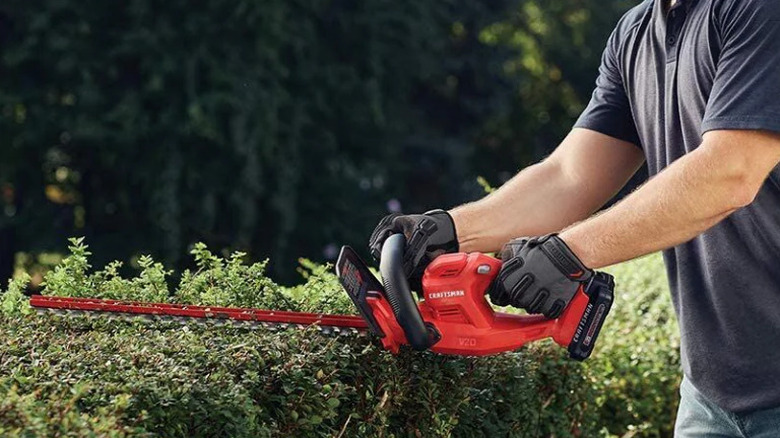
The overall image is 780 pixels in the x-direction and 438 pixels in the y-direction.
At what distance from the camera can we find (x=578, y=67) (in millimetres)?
23469

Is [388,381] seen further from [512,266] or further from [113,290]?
[113,290]

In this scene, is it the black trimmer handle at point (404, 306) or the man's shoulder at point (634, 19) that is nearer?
the black trimmer handle at point (404, 306)

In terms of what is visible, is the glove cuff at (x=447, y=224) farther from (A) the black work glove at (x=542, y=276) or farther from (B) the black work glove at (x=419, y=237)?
(A) the black work glove at (x=542, y=276)

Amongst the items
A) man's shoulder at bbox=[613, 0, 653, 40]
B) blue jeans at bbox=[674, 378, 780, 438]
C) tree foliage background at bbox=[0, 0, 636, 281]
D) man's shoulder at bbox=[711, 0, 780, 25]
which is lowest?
tree foliage background at bbox=[0, 0, 636, 281]

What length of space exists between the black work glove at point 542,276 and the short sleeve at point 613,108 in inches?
28.9

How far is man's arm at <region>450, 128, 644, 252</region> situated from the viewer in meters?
3.28

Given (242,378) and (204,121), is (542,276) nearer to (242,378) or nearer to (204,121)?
(242,378)

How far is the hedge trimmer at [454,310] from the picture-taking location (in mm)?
2805

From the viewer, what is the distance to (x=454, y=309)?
9.32ft

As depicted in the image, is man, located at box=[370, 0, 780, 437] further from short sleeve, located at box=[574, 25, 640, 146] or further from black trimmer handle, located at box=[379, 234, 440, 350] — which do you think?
black trimmer handle, located at box=[379, 234, 440, 350]

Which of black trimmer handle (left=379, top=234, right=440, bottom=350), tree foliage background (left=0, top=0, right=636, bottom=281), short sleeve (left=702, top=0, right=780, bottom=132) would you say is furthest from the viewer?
tree foliage background (left=0, top=0, right=636, bottom=281)

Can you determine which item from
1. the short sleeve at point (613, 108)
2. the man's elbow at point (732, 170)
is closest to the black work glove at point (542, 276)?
the man's elbow at point (732, 170)

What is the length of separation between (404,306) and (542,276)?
1.05ft

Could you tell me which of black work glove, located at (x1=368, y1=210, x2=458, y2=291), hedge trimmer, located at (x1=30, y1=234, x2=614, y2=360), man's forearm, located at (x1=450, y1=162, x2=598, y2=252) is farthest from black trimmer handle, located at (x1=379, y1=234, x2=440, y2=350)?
man's forearm, located at (x1=450, y1=162, x2=598, y2=252)
